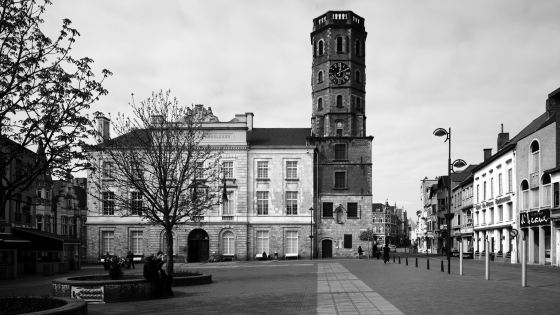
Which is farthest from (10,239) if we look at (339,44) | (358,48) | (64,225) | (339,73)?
(64,225)

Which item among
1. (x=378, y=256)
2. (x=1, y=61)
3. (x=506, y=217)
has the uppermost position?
(x=1, y=61)

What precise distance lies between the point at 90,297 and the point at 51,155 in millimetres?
7402

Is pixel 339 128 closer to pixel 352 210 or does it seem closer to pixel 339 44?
pixel 352 210

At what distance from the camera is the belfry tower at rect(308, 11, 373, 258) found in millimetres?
65812

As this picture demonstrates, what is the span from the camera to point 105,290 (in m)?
19.0

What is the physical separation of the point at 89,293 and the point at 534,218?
115 feet

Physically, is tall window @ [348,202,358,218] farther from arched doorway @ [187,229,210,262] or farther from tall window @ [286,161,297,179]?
arched doorway @ [187,229,210,262]

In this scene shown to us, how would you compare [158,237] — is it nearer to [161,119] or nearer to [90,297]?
[161,119]

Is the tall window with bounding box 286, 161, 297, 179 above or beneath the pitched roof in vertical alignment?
beneath

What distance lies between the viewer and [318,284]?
81.0 ft

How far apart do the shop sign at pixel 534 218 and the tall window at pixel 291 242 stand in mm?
26209

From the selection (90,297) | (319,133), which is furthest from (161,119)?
(319,133)

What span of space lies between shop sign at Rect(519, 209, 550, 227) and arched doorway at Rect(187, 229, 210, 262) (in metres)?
33.7

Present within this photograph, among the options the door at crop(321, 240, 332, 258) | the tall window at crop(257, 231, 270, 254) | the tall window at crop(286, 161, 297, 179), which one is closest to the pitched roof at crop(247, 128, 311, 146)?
the tall window at crop(286, 161, 297, 179)
